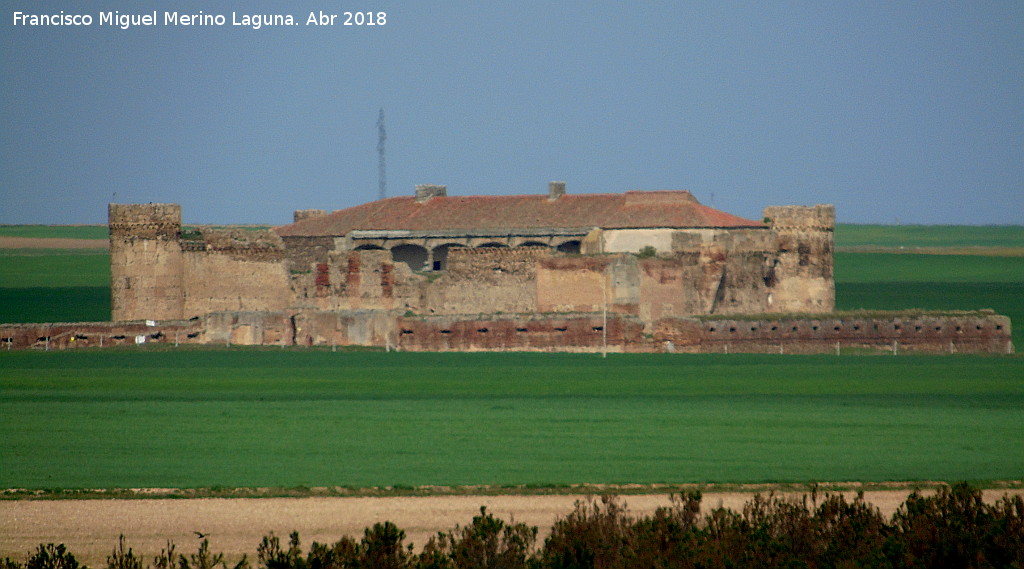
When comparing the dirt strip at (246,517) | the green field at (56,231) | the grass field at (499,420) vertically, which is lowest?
the dirt strip at (246,517)

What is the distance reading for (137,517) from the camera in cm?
1830

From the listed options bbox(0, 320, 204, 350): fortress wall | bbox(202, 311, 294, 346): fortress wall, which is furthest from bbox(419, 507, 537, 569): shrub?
bbox(202, 311, 294, 346): fortress wall

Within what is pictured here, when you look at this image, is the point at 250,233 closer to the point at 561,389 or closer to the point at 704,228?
the point at 704,228

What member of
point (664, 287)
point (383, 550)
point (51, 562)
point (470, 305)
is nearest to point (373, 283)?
point (470, 305)

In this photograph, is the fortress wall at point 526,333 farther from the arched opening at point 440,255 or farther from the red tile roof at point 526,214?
the arched opening at point 440,255

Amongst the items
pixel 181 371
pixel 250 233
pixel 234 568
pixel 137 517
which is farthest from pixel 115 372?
pixel 234 568

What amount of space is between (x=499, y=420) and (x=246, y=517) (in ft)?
26.0

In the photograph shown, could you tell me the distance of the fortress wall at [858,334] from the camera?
39688mm

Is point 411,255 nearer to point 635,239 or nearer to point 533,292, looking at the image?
point 635,239

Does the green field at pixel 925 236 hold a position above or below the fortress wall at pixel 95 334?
above

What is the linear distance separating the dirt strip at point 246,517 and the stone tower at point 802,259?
29.1 metres

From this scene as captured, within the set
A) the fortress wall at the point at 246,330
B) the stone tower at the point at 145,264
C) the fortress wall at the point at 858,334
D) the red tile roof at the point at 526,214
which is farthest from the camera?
the red tile roof at the point at 526,214

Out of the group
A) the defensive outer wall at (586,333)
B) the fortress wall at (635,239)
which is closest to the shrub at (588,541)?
the defensive outer wall at (586,333)

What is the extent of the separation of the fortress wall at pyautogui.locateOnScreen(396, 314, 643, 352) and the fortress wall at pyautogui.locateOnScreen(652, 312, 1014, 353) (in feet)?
3.06
